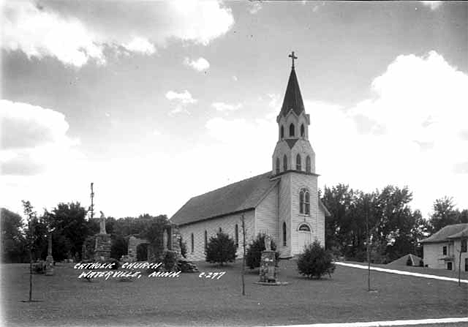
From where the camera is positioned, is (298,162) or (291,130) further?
(291,130)

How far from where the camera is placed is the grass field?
57.6ft

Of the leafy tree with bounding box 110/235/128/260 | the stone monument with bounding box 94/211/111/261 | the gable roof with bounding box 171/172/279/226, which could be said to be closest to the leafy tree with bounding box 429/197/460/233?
the gable roof with bounding box 171/172/279/226

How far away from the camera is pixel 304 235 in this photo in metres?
46.5

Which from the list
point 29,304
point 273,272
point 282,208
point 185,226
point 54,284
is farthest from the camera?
point 185,226

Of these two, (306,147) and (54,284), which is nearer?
(54,284)

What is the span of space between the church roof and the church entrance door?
10109mm

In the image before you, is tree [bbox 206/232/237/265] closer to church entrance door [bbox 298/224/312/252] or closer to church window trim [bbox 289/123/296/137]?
church entrance door [bbox 298/224/312/252]

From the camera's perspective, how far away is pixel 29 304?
19.1 meters

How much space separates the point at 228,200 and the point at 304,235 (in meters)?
10.3

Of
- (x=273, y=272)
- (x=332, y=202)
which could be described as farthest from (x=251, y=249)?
(x=332, y=202)

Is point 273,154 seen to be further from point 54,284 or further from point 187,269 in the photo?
point 54,284

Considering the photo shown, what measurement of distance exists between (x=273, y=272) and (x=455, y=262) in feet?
108

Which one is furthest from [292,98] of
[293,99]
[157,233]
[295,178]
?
[157,233]

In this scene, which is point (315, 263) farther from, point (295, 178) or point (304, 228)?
point (295, 178)
